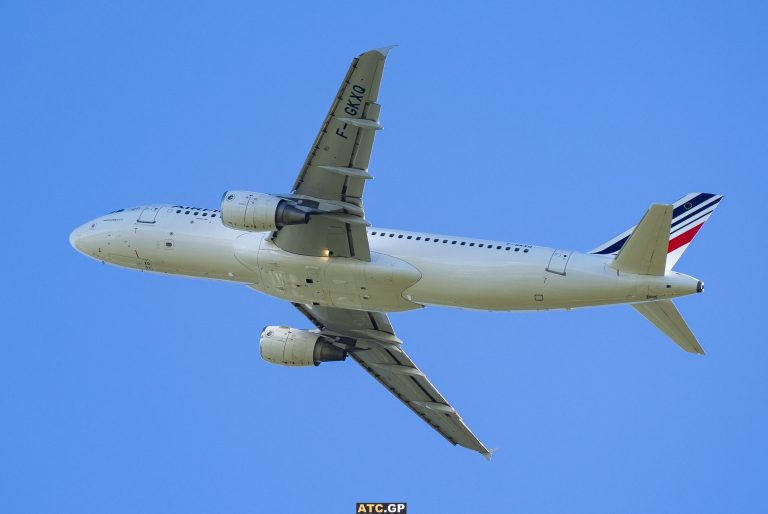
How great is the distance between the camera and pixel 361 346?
207 feet

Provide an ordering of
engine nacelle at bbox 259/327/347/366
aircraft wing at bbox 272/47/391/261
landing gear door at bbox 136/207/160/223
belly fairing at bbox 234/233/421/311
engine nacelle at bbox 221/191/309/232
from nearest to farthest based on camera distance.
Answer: aircraft wing at bbox 272/47/391/261 < engine nacelle at bbox 221/191/309/232 < belly fairing at bbox 234/233/421/311 < landing gear door at bbox 136/207/160/223 < engine nacelle at bbox 259/327/347/366

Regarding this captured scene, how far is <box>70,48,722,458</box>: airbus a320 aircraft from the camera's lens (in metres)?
50.7

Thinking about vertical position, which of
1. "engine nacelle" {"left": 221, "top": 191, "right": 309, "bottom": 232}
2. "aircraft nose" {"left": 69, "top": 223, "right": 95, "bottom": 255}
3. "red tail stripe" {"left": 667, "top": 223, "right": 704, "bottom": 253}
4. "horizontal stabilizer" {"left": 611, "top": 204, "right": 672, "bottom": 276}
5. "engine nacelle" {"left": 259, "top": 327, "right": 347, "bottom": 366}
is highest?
"aircraft nose" {"left": 69, "top": 223, "right": 95, "bottom": 255}

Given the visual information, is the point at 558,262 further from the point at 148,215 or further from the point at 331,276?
the point at 148,215

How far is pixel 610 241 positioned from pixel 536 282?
4.26 meters

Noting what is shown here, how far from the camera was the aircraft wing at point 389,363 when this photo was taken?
2448 inches

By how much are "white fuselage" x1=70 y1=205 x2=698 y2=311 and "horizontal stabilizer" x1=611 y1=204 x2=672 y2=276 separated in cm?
37

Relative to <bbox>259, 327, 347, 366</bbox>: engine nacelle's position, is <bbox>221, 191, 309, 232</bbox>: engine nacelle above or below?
above

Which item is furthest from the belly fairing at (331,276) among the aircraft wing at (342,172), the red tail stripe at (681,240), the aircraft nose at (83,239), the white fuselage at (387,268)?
the red tail stripe at (681,240)

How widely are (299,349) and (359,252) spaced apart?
9.37 m

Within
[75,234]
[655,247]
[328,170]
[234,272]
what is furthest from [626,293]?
[75,234]

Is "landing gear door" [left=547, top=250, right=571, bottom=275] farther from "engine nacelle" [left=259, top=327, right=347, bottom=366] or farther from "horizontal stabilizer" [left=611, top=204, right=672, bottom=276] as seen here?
"engine nacelle" [left=259, top=327, right=347, bottom=366]

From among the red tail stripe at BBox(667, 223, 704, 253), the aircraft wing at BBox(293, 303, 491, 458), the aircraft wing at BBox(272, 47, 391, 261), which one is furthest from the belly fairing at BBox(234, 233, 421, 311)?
the red tail stripe at BBox(667, 223, 704, 253)

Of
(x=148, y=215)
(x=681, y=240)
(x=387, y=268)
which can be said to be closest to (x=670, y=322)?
(x=681, y=240)
